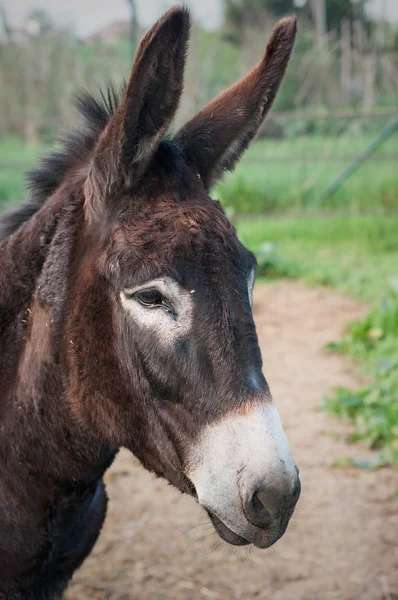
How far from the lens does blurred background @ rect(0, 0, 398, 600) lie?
3445 mm

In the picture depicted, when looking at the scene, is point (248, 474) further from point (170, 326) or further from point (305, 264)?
point (305, 264)

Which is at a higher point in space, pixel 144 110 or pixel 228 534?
pixel 144 110

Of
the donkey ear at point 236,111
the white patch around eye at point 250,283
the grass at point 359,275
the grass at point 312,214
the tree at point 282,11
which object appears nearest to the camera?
the white patch around eye at point 250,283

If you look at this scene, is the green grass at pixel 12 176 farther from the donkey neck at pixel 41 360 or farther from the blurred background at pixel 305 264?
the donkey neck at pixel 41 360

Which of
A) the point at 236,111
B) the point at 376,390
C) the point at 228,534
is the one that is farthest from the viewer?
the point at 376,390

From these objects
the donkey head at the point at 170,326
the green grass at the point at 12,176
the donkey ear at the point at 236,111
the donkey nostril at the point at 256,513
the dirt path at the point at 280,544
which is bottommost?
the green grass at the point at 12,176

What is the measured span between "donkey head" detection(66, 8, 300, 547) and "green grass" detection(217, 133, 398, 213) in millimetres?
8905

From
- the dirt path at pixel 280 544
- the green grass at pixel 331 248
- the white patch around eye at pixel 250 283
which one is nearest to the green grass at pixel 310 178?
the green grass at pixel 331 248

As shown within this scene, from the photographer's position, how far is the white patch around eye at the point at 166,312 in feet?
5.54

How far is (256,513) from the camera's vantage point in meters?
1.58

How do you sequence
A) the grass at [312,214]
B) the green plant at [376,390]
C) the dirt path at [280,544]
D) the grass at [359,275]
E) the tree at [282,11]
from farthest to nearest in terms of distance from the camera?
the tree at [282,11]
the grass at [312,214]
the grass at [359,275]
the green plant at [376,390]
the dirt path at [280,544]

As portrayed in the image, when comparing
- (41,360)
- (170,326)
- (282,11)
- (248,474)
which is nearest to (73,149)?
(41,360)

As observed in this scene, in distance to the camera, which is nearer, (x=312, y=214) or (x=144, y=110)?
(x=144, y=110)

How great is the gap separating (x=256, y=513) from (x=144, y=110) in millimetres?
1195
